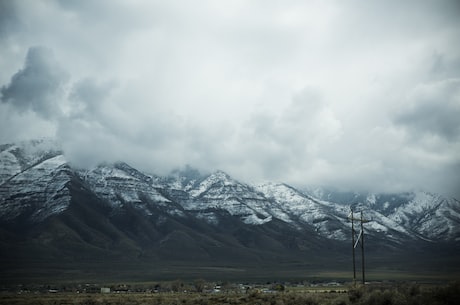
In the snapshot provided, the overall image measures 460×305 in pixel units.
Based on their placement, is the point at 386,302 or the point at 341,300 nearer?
the point at 386,302

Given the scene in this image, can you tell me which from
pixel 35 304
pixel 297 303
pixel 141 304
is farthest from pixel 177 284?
pixel 297 303

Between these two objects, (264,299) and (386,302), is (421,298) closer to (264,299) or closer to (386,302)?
(386,302)

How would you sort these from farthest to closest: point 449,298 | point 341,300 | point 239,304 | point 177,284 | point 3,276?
point 3,276
point 177,284
point 239,304
point 341,300
point 449,298

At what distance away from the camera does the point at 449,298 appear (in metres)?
33.6

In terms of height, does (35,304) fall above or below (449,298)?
below

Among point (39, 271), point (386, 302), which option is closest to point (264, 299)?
point (386, 302)

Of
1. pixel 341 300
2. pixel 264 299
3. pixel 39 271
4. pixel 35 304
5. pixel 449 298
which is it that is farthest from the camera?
pixel 39 271

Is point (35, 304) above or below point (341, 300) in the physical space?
below

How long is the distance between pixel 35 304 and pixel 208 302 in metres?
24.9

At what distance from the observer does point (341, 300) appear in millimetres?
40562

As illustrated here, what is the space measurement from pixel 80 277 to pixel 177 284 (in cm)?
7274

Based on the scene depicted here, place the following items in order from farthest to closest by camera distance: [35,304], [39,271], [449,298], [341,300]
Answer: [39,271]
[35,304]
[341,300]
[449,298]

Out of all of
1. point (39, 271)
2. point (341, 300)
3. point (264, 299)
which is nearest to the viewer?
point (341, 300)

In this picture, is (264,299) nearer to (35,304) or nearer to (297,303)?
(297,303)
